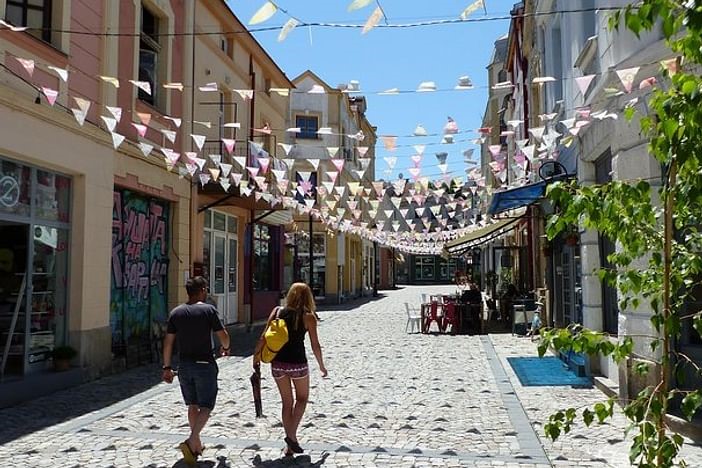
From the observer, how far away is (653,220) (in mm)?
3057

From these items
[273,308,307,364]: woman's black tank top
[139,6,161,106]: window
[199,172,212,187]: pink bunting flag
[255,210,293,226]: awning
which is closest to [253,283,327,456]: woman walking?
[273,308,307,364]: woman's black tank top

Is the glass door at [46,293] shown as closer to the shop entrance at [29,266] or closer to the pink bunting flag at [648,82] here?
the shop entrance at [29,266]

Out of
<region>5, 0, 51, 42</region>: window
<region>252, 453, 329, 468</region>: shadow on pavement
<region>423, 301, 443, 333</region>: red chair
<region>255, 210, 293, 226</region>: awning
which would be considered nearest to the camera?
<region>252, 453, 329, 468</region>: shadow on pavement

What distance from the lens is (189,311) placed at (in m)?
6.00

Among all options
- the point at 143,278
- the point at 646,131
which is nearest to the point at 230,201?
the point at 143,278

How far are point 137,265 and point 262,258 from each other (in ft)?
29.2

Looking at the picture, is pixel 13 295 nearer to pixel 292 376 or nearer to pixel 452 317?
pixel 292 376

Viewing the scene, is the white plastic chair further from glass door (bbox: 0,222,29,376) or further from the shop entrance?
glass door (bbox: 0,222,29,376)

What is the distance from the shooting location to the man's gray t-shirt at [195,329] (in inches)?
231

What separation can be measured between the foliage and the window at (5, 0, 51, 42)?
822 centimetres

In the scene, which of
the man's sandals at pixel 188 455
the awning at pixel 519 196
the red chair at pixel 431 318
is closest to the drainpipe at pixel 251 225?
the red chair at pixel 431 318

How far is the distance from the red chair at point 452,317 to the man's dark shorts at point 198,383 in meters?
12.6

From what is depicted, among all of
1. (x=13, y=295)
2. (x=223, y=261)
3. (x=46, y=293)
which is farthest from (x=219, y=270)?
(x=13, y=295)

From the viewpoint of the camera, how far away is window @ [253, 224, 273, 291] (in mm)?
20375
